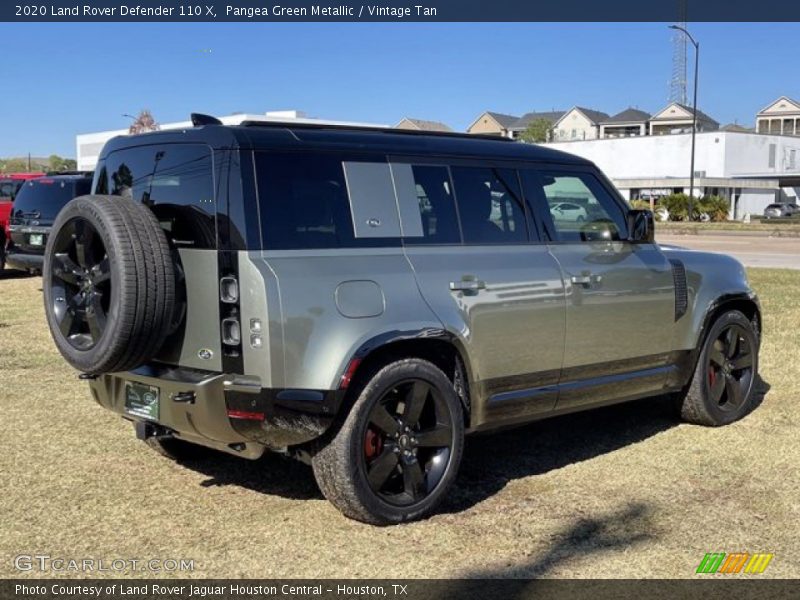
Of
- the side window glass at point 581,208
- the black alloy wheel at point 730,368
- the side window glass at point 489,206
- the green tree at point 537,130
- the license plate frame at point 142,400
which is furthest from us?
the green tree at point 537,130

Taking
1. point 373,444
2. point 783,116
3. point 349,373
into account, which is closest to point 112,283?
point 349,373

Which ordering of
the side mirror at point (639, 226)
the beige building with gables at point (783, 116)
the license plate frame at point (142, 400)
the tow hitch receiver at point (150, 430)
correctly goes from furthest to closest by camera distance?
the beige building with gables at point (783, 116), the side mirror at point (639, 226), the tow hitch receiver at point (150, 430), the license plate frame at point (142, 400)

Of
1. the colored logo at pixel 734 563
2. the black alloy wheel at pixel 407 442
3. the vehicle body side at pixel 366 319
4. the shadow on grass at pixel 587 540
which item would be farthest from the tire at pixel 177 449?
the colored logo at pixel 734 563

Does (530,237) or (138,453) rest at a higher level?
(530,237)

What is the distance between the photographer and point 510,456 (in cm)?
571

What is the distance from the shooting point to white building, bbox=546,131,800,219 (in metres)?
67.4

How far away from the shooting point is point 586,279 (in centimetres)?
526

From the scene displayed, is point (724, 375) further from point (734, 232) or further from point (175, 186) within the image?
point (734, 232)

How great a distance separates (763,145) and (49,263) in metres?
75.6

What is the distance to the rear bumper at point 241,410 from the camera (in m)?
4.00

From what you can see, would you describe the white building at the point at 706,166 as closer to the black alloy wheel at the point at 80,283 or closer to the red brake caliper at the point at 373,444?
the red brake caliper at the point at 373,444

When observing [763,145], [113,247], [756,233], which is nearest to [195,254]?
[113,247]

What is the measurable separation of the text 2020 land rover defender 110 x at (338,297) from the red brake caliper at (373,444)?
0.04 feet

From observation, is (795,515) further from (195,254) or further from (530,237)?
(195,254)
